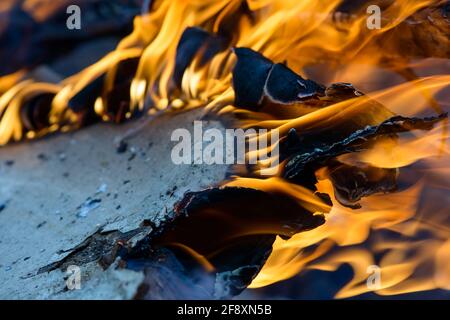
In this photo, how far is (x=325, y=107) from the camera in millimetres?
2777

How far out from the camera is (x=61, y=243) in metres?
2.70

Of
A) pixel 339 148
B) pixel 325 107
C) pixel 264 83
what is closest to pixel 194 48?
pixel 264 83

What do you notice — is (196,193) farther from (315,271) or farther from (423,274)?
(423,274)

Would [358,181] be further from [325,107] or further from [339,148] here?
[325,107]

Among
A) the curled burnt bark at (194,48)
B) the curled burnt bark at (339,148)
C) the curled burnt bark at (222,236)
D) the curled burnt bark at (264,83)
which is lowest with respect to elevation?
the curled burnt bark at (222,236)

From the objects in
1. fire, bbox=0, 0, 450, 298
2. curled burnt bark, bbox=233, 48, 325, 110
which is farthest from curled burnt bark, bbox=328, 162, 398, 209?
curled burnt bark, bbox=233, 48, 325, 110

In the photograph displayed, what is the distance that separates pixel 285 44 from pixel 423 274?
1.53 m

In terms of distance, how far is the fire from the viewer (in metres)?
2.43


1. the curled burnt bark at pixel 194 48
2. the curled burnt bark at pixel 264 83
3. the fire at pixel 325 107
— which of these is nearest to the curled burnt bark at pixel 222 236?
the fire at pixel 325 107

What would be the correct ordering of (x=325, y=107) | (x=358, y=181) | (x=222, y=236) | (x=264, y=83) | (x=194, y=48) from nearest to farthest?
(x=222, y=236), (x=358, y=181), (x=325, y=107), (x=264, y=83), (x=194, y=48)

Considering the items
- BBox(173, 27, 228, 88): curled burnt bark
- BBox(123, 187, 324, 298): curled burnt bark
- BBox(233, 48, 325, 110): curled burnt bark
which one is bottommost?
BBox(123, 187, 324, 298): curled burnt bark

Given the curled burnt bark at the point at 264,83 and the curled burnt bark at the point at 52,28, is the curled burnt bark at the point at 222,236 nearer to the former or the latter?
the curled burnt bark at the point at 264,83

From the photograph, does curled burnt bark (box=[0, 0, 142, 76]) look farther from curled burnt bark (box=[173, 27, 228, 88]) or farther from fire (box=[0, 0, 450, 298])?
curled burnt bark (box=[173, 27, 228, 88])

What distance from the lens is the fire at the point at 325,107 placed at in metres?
2.43
